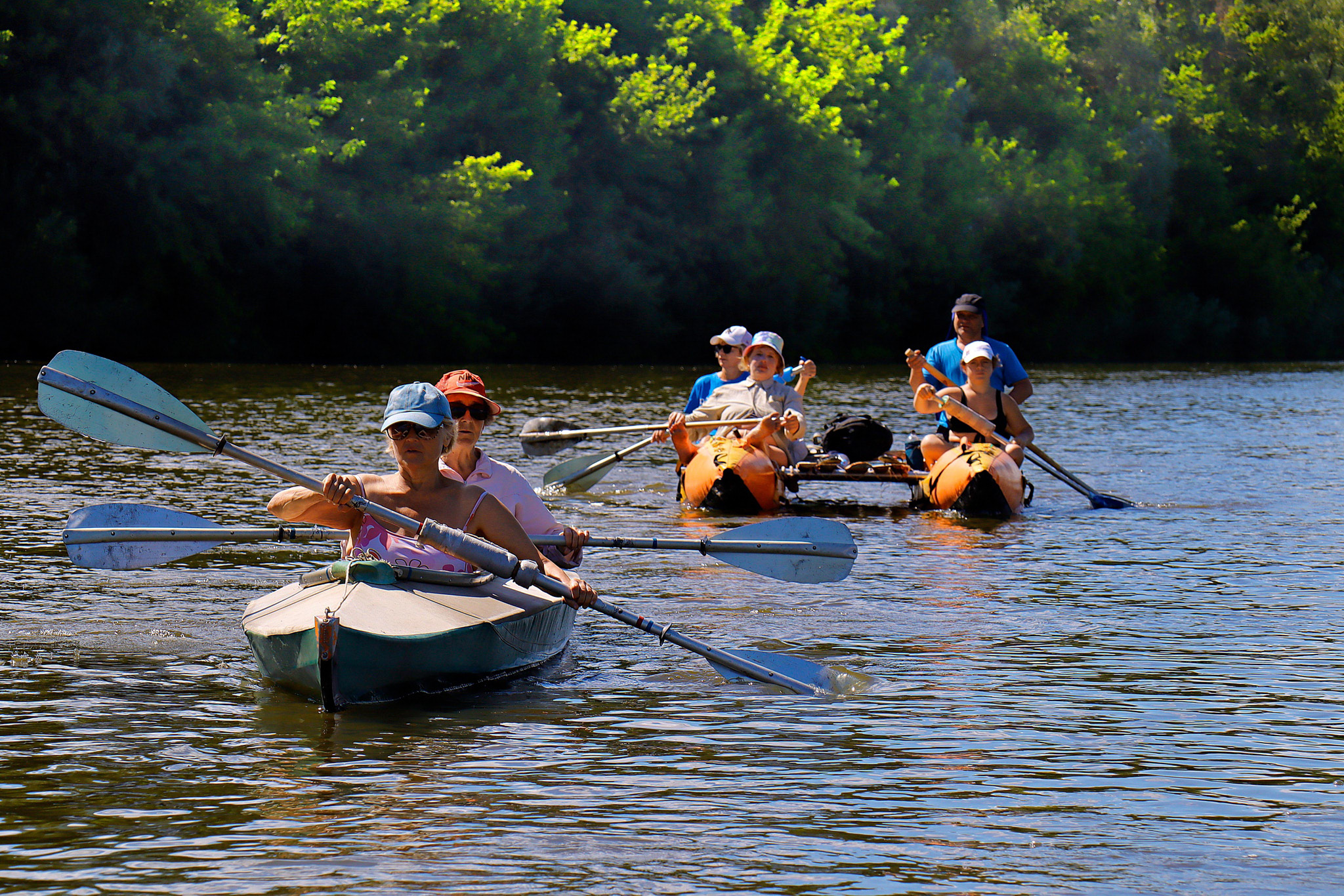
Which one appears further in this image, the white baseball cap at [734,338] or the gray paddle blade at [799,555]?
the white baseball cap at [734,338]

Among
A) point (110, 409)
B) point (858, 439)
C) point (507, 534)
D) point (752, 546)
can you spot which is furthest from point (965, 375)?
point (110, 409)

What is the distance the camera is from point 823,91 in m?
54.0

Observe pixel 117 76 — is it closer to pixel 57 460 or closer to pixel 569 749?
pixel 57 460

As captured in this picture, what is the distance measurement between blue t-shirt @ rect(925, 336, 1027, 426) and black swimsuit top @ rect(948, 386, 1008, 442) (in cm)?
9

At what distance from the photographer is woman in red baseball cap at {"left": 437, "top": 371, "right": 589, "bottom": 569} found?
820cm

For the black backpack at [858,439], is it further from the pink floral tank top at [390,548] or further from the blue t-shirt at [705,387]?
the pink floral tank top at [390,548]

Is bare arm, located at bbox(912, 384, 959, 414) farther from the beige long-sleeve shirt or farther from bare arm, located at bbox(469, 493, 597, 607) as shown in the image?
bare arm, located at bbox(469, 493, 597, 607)

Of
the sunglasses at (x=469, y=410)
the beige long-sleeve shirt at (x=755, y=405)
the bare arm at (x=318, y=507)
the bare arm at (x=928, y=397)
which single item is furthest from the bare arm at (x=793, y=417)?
the bare arm at (x=318, y=507)

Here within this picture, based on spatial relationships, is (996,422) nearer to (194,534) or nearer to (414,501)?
(414,501)

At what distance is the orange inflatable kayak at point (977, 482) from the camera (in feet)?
46.4

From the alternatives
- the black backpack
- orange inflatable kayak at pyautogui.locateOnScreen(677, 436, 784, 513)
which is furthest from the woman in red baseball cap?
the black backpack

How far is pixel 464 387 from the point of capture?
8.30 metres

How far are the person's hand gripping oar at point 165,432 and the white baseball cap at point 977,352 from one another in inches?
250

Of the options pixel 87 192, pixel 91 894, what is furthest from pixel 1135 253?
pixel 91 894
